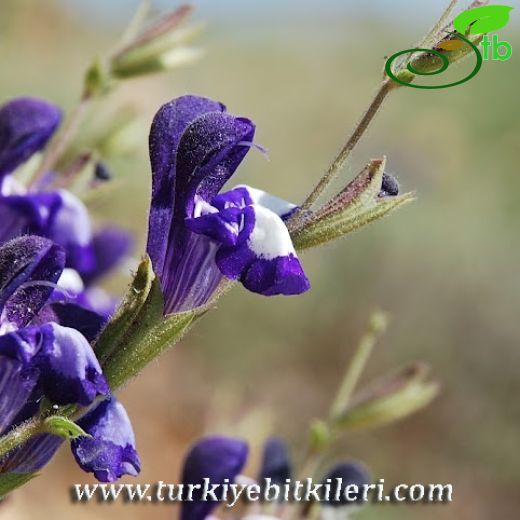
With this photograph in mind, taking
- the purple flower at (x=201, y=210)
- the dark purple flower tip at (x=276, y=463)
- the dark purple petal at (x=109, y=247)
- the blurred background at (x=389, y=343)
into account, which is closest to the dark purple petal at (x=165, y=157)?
the purple flower at (x=201, y=210)

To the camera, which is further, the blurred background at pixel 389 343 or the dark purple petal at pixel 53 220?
the blurred background at pixel 389 343

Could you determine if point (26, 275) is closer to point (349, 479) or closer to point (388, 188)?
point (388, 188)

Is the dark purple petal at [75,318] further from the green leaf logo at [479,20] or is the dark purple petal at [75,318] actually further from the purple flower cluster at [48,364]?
the green leaf logo at [479,20]

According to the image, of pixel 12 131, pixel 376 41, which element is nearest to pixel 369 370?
pixel 12 131

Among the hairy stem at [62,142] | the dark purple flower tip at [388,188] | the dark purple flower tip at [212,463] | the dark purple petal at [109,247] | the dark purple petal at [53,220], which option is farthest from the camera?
the dark purple petal at [109,247]

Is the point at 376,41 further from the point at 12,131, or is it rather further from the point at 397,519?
the point at 12,131
